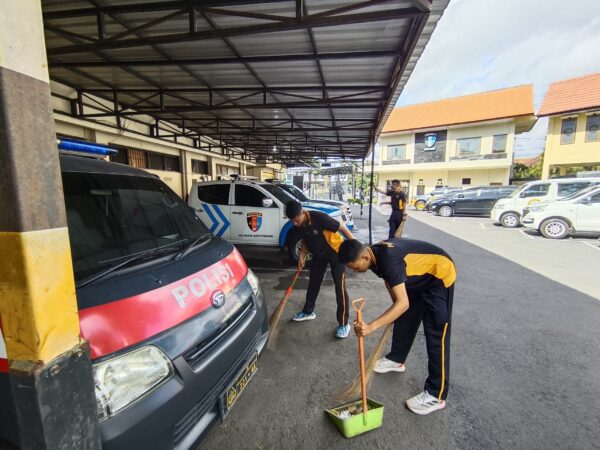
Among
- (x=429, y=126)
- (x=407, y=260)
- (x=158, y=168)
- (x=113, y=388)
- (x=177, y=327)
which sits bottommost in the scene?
(x=113, y=388)

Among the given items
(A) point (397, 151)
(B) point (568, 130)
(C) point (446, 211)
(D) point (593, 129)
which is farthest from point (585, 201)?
(A) point (397, 151)

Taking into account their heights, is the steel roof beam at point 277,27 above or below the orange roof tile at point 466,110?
below

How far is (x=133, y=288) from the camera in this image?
152 centimetres

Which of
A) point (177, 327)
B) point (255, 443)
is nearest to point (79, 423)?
point (177, 327)

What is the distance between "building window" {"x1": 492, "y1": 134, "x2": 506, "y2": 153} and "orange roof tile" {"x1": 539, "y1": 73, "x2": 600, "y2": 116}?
3.64 m

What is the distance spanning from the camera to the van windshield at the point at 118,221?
1810 millimetres

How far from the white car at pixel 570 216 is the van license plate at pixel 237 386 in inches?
424

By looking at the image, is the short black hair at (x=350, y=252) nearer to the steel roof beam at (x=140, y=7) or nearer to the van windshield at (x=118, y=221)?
the van windshield at (x=118, y=221)

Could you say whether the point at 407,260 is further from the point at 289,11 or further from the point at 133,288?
the point at 289,11

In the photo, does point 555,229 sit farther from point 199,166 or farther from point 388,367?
point 199,166

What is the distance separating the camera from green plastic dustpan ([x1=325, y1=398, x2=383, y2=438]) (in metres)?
2.05

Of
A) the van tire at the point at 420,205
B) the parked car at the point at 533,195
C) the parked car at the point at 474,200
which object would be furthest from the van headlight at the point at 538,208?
the van tire at the point at 420,205

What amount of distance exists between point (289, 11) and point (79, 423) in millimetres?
4624

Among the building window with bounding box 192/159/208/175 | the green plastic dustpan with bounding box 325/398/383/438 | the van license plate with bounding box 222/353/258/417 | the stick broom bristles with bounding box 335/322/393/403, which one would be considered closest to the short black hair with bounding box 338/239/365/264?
A: the stick broom bristles with bounding box 335/322/393/403
